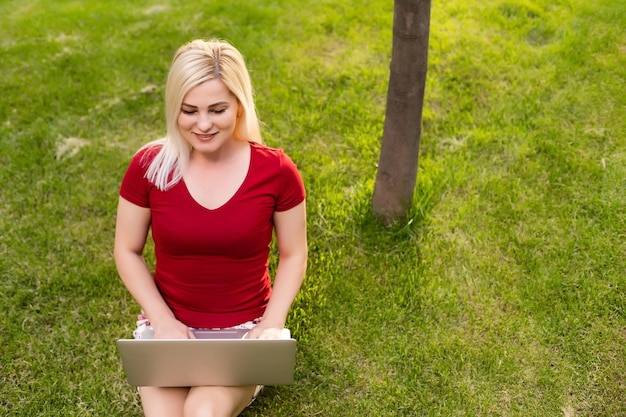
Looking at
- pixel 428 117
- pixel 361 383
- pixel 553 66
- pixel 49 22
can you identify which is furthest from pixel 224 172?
pixel 49 22

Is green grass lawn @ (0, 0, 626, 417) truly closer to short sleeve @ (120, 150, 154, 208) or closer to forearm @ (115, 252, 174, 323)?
forearm @ (115, 252, 174, 323)

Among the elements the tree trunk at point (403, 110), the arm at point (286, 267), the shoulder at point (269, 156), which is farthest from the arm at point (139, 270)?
the tree trunk at point (403, 110)

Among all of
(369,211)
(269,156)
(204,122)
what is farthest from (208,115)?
(369,211)

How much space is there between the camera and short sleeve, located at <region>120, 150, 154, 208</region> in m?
2.63

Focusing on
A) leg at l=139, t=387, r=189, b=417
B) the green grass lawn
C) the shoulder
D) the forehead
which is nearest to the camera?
the forehead

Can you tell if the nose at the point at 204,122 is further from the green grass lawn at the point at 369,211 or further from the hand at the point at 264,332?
the green grass lawn at the point at 369,211

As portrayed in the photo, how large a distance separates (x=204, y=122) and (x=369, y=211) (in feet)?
5.09

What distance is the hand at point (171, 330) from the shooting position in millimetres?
2650

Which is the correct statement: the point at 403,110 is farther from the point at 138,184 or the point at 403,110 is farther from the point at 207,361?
the point at 207,361

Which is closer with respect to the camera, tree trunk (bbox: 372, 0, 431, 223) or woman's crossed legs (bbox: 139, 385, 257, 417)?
woman's crossed legs (bbox: 139, 385, 257, 417)

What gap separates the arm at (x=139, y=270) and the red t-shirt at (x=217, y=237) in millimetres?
49

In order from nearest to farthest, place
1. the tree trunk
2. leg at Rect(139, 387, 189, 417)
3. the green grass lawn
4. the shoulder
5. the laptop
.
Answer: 1. the laptop
2. leg at Rect(139, 387, 189, 417)
3. the shoulder
4. the green grass lawn
5. the tree trunk

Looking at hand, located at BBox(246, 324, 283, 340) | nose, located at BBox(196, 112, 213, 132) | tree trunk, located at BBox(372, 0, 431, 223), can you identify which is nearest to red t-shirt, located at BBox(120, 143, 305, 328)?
hand, located at BBox(246, 324, 283, 340)

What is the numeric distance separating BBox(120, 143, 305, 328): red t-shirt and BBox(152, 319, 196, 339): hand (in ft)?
0.30
